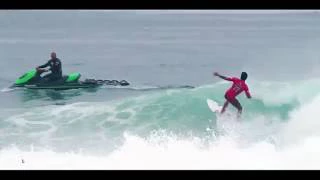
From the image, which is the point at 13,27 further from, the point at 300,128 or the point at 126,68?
the point at 300,128

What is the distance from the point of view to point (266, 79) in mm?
15625

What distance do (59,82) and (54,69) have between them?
51cm

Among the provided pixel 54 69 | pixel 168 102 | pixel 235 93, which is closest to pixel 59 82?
pixel 54 69

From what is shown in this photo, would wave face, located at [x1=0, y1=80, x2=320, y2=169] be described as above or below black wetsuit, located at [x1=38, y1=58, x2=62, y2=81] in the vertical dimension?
below

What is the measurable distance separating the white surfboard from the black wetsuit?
5.34 metres

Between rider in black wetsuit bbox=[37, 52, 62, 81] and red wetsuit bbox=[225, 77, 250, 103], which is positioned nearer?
red wetsuit bbox=[225, 77, 250, 103]

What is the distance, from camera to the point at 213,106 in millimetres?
13609

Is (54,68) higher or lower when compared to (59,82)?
higher

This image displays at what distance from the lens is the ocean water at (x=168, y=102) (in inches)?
484

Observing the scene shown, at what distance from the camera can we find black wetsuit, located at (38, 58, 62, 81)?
16.6m

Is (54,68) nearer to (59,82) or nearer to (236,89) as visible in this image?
(59,82)

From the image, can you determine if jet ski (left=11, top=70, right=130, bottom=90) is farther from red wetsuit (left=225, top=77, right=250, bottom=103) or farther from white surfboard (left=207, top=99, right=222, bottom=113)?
red wetsuit (left=225, top=77, right=250, bottom=103)

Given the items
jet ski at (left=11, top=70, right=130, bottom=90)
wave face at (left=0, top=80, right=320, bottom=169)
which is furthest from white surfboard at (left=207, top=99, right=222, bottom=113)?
jet ski at (left=11, top=70, right=130, bottom=90)

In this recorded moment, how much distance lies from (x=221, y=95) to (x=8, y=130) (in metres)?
5.43
